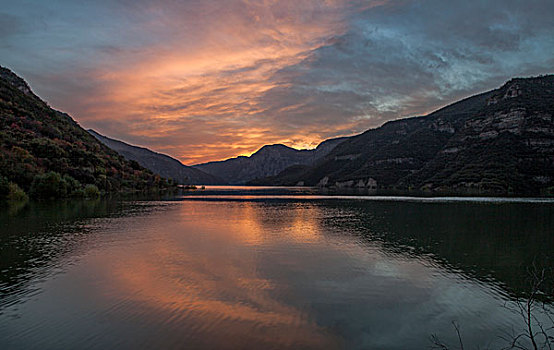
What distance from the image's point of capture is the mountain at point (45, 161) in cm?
8038

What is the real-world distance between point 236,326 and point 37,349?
6.67 meters

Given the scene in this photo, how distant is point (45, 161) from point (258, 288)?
3879 inches

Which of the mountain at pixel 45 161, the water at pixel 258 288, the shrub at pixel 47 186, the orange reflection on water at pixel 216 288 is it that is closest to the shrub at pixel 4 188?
the mountain at pixel 45 161

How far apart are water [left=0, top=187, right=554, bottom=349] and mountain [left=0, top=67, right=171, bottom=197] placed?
159ft

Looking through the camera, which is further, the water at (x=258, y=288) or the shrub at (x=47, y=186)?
the shrub at (x=47, y=186)

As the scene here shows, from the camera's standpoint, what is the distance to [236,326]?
44.8ft

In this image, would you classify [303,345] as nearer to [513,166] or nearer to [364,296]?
[364,296]

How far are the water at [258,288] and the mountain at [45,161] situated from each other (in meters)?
48.6

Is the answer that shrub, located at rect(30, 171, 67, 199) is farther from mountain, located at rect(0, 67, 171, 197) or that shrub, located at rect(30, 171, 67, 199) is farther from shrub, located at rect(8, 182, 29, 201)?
shrub, located at rect(8, 182, 29, 201)

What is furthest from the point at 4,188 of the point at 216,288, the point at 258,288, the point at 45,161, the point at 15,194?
the point at 258,288

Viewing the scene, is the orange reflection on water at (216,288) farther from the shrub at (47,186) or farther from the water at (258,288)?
the shrub at (47,186)

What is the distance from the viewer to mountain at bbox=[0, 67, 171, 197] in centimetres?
8038

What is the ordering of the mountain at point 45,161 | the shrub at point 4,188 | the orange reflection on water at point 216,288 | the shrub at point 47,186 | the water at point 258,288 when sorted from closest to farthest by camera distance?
the water at point 258,288, the orange reflection on water at point 216,288, the shrub at point 4,188, the shrub at point 47,186, the mountain at point 45,161

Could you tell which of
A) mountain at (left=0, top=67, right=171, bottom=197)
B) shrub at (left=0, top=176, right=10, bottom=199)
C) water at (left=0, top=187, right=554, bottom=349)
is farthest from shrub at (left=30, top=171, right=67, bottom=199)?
water at (left=0, top=187, right=554, bottom=349)
